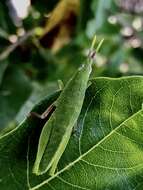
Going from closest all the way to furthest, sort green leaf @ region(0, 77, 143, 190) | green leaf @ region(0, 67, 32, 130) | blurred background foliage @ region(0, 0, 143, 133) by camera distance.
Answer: green leaf @ region(0, 77, 143, 190) < green leaf @ region(0, 67, 32, 130) < blurred background foliage @ region(0, 0, 143, 133)

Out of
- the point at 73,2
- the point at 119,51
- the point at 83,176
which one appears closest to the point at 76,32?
the point at 73,2

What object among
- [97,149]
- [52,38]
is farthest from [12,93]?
[97,149]

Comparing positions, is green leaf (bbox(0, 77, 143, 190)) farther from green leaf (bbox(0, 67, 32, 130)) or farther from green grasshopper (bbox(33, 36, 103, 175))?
green leaf (bbox(0, 67, 32, 130))

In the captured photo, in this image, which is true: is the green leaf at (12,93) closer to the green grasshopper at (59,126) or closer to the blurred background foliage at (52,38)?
the blurred background foliage at (52,38)

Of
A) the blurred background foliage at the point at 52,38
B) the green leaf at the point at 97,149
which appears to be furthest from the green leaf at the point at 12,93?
the green leaf at the point at 97,149

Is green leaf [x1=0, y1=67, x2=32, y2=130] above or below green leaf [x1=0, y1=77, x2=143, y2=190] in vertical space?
below

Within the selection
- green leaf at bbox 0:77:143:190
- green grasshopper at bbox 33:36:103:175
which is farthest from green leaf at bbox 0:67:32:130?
green leaf at bbox 0:77:143:190
